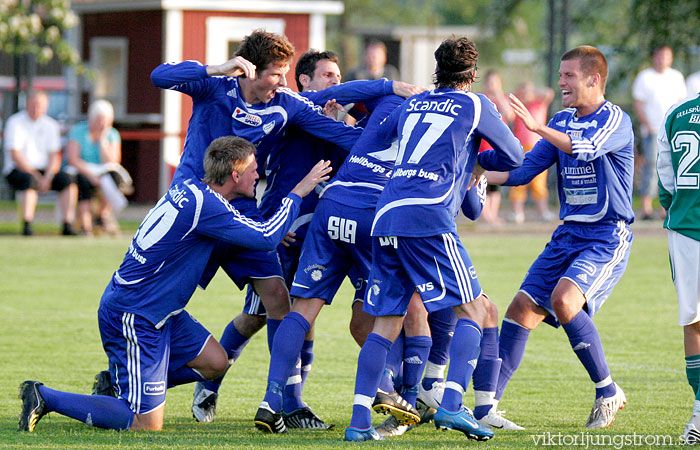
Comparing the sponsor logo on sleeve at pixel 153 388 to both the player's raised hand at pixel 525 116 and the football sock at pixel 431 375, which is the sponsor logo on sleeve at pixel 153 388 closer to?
the football sock at pixel 431 375

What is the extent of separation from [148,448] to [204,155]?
1.86 metres

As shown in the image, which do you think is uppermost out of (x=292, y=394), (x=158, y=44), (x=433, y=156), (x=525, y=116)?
(x=158, y=44)

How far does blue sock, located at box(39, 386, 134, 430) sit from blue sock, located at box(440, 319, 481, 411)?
1.72 m

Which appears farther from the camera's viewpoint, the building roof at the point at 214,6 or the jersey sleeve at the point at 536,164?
the building roof at the point at 214,6

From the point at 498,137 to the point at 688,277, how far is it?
1255 millimetres

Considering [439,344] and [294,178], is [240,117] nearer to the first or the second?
[294,178]

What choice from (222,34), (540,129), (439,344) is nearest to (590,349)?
(439,344)

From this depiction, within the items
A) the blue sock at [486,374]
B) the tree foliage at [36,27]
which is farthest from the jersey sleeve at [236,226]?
the tree foliage at [36,27]

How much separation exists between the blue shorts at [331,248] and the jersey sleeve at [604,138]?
1.22 metres

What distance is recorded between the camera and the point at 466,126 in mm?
5453

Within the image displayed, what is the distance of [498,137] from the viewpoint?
5504 mm

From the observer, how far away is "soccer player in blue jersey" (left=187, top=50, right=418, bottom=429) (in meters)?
6.18

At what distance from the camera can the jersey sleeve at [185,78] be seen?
611 centimetres

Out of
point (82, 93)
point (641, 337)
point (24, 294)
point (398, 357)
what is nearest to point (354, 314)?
point (398, 357)
